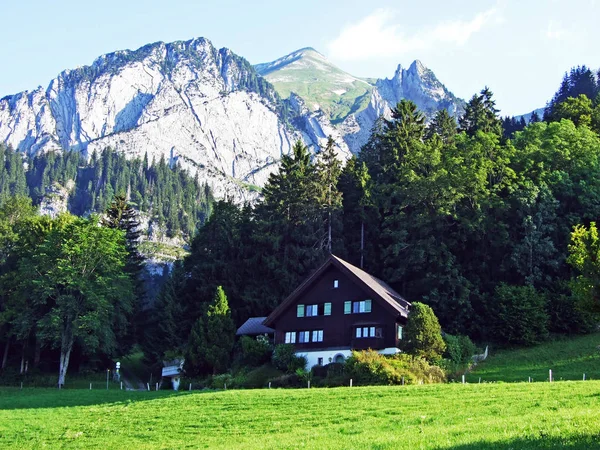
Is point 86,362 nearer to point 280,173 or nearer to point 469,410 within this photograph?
point 280,173

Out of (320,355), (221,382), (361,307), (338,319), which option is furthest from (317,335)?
(221,382)

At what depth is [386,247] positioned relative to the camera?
216 ft

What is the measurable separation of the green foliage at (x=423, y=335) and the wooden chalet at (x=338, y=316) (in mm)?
2720

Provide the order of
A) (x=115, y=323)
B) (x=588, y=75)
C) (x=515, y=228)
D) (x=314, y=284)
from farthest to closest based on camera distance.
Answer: (x=588, y=75) → (x=115, y=323) → (x=515, y=228) → (x=314, y=284)

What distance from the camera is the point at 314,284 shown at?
55594 mm

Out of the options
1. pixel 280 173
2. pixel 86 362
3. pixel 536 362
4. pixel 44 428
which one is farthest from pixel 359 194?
pixel 44 428

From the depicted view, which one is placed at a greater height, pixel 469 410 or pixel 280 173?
pixel 280 173

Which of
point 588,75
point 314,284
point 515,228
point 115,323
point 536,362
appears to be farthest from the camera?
point 588,75

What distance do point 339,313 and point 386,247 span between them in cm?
1323

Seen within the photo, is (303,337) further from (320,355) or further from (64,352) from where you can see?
(64,352)

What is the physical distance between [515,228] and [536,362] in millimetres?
16889

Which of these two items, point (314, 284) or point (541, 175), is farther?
point (541, 175)

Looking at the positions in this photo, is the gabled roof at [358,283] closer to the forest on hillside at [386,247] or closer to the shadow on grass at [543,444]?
the forest on hillside at [386,247]

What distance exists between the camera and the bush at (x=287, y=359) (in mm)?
50594
